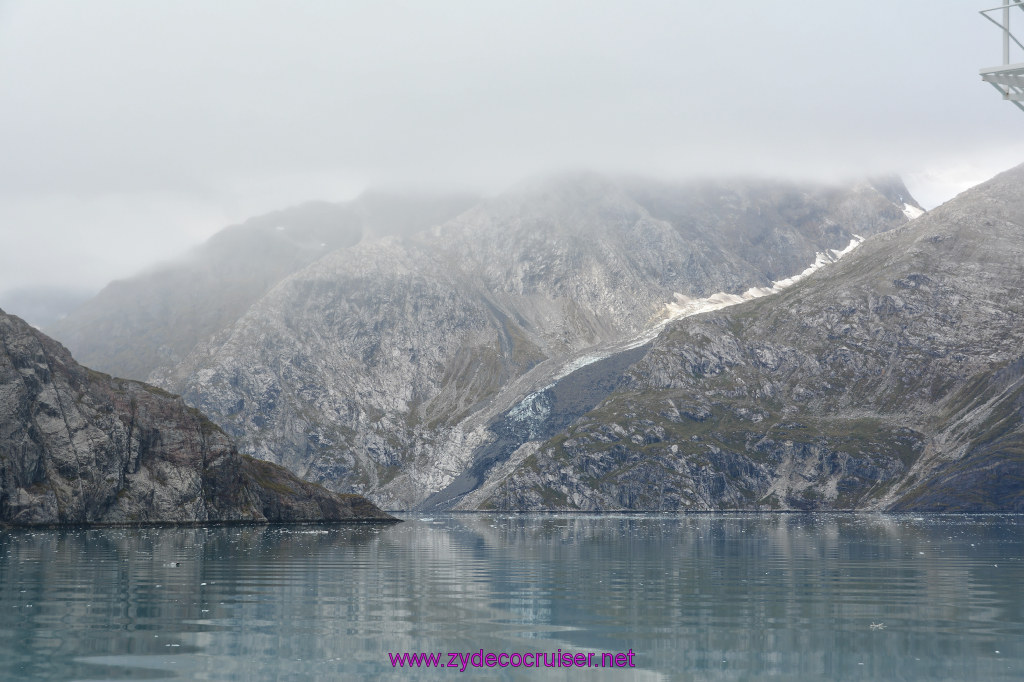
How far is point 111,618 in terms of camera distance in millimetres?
42500

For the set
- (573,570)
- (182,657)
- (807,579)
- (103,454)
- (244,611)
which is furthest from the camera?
(103,454)

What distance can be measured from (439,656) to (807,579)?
35601 millimetres

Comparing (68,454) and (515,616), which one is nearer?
(515,616)

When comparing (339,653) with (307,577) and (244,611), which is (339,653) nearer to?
(244,611)

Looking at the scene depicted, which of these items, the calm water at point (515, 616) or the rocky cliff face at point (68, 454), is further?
the rocky cliff face at point (68, 454)

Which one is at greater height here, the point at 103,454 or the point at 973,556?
the point at 103,454

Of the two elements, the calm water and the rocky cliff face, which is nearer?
the calm water

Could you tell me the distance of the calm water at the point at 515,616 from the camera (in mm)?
31703

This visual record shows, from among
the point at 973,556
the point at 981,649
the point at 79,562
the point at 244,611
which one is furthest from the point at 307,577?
the point at 973,556

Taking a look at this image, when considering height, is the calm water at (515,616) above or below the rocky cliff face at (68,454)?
below

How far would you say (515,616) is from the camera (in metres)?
43.4

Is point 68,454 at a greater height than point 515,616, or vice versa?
point 68,454

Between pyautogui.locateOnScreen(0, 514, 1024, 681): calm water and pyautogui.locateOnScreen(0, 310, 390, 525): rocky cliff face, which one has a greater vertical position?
pyautogui.locateOnScreen(0, 310, 390, 525): rocky cliff face

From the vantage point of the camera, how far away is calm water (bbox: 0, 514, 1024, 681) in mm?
31703
